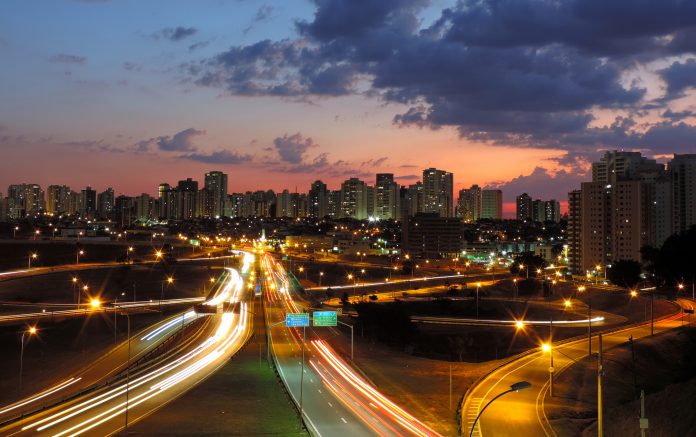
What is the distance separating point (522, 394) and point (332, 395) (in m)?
10.1

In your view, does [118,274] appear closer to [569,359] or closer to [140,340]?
[140,340]

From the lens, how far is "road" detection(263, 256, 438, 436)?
78.4 ft

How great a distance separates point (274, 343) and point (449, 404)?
20023 millimetres

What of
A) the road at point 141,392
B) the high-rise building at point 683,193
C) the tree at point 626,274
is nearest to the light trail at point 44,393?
the road at point 141,392

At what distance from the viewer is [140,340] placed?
46875 millimetres

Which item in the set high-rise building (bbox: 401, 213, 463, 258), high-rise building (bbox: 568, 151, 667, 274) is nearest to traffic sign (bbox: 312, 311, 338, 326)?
high-rise building (bbox: 568, 151, 667, 274)

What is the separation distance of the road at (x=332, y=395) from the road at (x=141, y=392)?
4.53m

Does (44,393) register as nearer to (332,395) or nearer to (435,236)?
(332,395)

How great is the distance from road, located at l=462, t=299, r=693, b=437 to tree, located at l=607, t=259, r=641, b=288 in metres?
36.6

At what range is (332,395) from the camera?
29875mm

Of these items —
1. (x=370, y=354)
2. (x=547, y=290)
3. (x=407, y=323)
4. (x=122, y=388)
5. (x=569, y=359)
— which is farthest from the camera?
(x=547, y=290)

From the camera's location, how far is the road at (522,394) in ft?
80.5

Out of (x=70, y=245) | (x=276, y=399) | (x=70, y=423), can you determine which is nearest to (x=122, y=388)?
(x=70, y=423)

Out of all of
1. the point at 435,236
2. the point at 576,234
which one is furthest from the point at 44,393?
the point at 435,236
